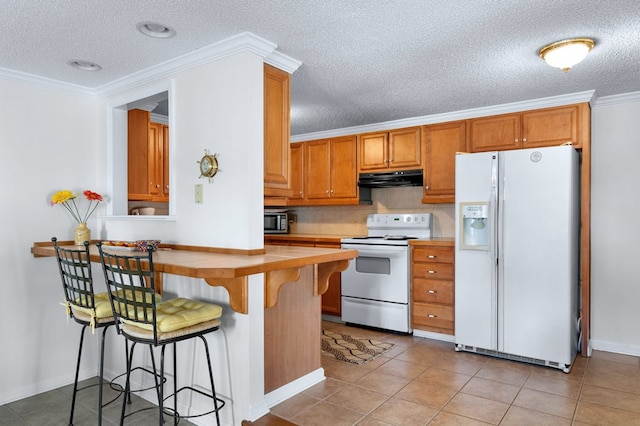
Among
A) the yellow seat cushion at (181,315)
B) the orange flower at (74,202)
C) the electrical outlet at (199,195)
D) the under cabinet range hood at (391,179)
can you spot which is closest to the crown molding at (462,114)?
the under cabinet range hood at (391,179)

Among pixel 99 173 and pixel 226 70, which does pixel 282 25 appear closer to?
pixel 226 70

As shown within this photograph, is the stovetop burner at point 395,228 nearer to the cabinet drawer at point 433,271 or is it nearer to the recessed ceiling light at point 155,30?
the cabinet drawer at point 433,271

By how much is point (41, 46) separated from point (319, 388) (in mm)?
2807

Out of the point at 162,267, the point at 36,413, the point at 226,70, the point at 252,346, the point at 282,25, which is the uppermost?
the point at 282,25

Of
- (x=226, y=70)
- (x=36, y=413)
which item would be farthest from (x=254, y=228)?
(x=36, y=413)

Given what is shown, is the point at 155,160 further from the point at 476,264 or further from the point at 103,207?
the point at 476,264

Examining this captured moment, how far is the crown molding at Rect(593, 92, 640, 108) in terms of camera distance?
364 centimetres

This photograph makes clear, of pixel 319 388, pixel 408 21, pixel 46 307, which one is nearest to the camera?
pixel 408 21

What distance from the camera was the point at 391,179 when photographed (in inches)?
181

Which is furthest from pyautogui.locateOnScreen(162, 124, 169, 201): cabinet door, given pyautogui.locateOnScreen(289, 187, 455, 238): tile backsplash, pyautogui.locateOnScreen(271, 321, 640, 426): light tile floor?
pyautogui.locateOnScreen(271, 321, 640, 426): light tile floor

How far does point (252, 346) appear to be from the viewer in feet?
7.75

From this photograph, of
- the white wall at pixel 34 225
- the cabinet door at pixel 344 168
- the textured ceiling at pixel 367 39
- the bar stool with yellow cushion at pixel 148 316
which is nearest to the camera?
the bar stool with yellow cushion at pixel 148 316

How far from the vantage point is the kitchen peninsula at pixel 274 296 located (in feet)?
6.69

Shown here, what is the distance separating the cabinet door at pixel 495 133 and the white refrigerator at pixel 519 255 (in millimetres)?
502
